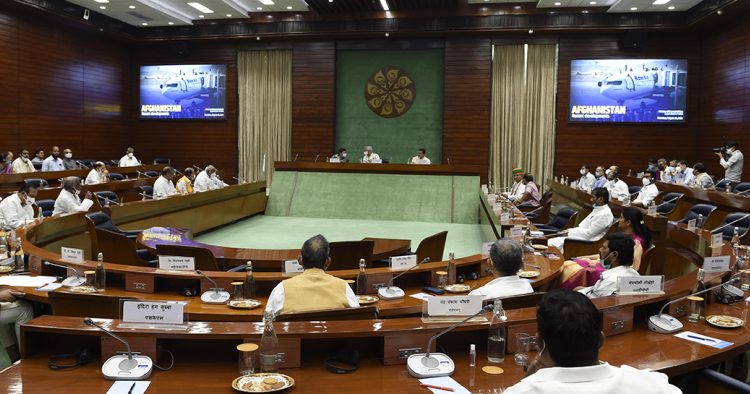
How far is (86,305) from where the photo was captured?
7.80 feet

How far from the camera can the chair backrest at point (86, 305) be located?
233 centimetres

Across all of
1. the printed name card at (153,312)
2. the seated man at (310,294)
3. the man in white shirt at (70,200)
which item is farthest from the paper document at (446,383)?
the man in white shirt at (70,200)

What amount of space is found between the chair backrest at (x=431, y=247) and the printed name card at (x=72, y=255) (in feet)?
8.09

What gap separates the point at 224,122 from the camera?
1400cm

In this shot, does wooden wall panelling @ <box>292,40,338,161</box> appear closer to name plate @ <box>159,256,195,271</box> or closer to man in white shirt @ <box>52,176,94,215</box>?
man in white shirt @ <box>52,176,94,215</box>

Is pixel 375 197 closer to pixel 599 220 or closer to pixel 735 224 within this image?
pixel 599 220

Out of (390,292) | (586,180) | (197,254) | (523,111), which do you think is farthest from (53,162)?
(586,180)

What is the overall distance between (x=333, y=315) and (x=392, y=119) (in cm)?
1159

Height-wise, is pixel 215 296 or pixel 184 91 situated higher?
pixel 184 91

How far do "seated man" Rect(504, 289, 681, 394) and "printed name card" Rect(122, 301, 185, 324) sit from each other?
1.22m

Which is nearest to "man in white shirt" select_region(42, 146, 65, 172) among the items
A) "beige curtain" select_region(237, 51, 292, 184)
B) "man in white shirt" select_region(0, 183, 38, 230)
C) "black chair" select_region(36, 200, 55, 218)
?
"beige curtain" select_region(237, 51, 292, 184)

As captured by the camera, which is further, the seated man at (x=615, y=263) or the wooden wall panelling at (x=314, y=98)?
the wooden wall panelling at (x=314, y=98)

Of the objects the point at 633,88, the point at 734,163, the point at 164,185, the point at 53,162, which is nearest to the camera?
the point at 164,185

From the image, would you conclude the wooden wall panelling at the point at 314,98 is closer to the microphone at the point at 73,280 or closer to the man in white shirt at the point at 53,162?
the man in white shirt at the point at 53,162
